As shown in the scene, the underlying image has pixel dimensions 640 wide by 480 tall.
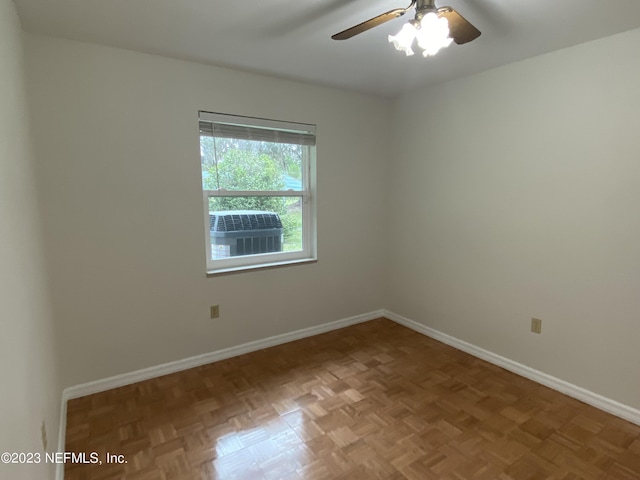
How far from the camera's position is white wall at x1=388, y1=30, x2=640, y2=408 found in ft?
6.97

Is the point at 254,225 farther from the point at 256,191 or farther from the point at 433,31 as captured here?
the point at 433,31

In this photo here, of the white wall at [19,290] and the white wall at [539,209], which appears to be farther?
the white wall at [539,209]

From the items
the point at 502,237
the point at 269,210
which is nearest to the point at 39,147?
the point at 269,210

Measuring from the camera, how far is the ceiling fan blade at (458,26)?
1412mm

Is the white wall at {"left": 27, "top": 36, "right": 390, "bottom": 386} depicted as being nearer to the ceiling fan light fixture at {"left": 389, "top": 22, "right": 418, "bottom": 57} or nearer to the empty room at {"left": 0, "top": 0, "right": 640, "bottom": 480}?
the empty room at {"left": 0, "top": 0, "right": 640, "bottom": 480}

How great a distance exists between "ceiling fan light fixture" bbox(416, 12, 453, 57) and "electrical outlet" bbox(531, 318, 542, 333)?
2038mm

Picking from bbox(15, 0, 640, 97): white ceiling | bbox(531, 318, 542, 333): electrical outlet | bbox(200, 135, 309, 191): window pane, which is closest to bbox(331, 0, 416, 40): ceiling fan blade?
bbox(15, 0, 640, 97): white ceiling

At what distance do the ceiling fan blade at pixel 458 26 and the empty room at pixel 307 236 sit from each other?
11 millimetres

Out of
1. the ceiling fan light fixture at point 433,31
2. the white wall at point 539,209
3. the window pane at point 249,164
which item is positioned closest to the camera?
the ceiling fan light fixture at point 433,31

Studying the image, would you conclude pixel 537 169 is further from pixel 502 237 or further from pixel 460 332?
pixel 460 332

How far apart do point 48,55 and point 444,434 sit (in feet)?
10.2

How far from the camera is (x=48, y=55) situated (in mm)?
2084

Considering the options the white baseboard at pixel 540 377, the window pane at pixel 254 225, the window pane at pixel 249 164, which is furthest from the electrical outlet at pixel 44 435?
the white baseboard at pixel 540 377

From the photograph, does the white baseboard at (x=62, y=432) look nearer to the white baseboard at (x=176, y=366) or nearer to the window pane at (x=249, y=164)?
the white baseboard at (x=176, y=366)
